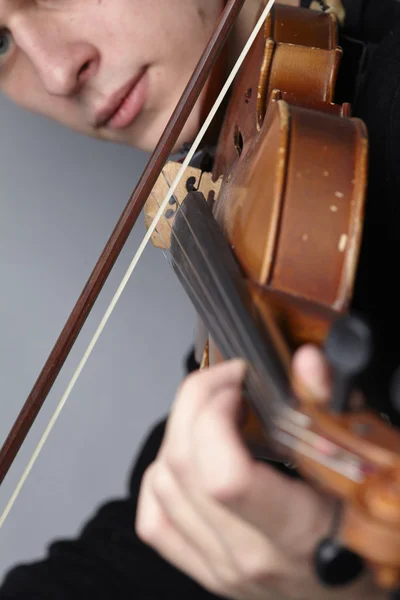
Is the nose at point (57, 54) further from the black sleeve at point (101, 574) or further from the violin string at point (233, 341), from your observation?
the black sleeve at point (101, 574)

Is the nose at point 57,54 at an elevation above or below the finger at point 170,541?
above

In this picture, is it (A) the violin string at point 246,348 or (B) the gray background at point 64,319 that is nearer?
(A) the violin string at point 246,348

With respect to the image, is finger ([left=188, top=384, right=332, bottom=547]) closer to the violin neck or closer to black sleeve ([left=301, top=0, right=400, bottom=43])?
the violin neck

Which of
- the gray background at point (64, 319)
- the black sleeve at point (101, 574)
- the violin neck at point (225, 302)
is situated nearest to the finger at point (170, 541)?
the violin neck at point (225, 302)

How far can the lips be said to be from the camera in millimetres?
950

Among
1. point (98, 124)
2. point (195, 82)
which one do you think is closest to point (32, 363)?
point (98, 124)

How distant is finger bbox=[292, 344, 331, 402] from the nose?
0.69m

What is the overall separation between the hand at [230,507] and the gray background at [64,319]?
3.39 feet

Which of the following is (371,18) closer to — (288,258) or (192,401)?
(288,258)

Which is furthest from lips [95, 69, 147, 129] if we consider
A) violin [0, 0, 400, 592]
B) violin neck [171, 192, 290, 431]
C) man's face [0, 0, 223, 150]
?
violin neck [171, 192, 290, 431]

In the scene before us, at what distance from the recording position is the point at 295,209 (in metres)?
0.53

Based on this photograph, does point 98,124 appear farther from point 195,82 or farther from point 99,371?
point 99,371

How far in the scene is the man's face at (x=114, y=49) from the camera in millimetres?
882

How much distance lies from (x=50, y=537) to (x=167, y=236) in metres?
0.91
